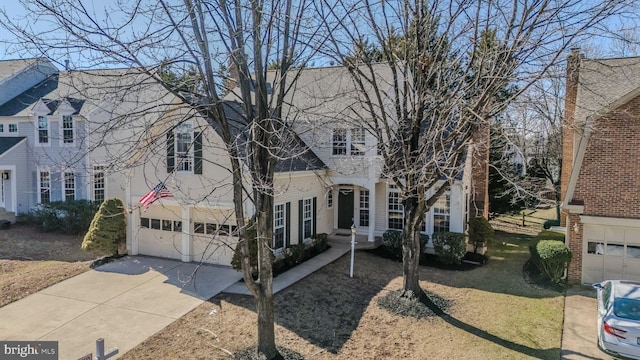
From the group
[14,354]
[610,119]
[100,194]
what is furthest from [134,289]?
[610,119]

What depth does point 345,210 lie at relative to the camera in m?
19.6

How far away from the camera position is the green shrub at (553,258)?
42.3 ft

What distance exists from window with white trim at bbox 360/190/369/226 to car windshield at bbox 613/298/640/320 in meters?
11.5

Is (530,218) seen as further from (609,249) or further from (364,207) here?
(609,249)

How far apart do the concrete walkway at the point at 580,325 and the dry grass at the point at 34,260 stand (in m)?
14.0

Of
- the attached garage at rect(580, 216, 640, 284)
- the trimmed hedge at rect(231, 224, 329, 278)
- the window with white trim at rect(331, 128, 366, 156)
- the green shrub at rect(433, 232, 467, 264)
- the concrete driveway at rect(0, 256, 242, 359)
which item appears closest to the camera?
the concrete driveway at rect(0, 256, 242, 359)

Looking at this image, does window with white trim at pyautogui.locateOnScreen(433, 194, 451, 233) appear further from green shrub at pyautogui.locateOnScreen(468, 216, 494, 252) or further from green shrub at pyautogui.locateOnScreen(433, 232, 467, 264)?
green shrub at pyautogui.locateOnScreen(433, 232, 467, 264)

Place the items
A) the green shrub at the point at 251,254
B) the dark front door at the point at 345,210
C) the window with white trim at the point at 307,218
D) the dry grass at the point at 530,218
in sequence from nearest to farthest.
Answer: the green shrub at the point at 251,254 < the window with white trim at the point at 307,218 < the dark front door at the point at 345,210 < the dry grass at the point at 530,218

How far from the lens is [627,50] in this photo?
9.93m

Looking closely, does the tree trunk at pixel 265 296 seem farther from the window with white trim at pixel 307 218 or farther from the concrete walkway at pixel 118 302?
the window with white trim at pixel 307 218

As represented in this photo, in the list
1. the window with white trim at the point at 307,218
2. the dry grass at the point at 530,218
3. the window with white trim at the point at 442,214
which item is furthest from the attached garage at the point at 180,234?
the dry grass at the point at 530,218

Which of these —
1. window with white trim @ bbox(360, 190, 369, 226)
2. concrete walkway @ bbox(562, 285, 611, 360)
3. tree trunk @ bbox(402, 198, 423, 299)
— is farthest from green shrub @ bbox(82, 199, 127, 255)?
concrete walkway @ bbox(562, 285, 611, 360)

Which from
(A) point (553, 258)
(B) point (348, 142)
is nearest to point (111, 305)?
(B) point (348, 142)

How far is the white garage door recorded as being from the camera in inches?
498
